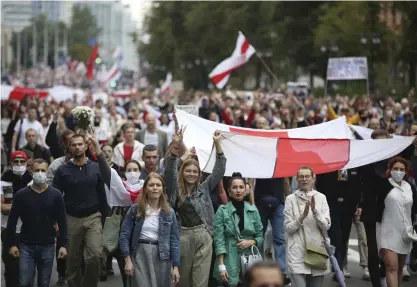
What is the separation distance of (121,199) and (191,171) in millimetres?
1155

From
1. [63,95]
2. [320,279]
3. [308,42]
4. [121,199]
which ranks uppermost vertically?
[308,42]

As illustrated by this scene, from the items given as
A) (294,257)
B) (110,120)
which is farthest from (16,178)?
(110,120)

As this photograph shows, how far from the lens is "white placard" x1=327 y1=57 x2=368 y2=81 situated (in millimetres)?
30031

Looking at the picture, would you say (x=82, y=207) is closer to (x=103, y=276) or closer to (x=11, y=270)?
(x=11, y=270)

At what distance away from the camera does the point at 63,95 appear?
44.0 m

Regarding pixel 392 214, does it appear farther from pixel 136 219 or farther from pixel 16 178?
pixel 16 178

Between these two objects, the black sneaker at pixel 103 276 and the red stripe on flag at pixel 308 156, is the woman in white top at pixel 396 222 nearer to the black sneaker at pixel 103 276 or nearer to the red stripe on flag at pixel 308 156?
the red stripe on flag at pixel 308 156

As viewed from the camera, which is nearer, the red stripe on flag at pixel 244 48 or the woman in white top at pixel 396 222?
the woman in white top at pixel 396 222

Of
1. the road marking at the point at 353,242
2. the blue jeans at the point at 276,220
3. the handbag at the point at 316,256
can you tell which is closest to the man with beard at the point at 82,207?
the handbag at the point at 316,256

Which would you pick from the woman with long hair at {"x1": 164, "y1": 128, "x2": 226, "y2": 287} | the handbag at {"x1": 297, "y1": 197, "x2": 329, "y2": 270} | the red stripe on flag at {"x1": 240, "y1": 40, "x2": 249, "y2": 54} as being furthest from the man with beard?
the red stripe on flag at {"x1": 240, "y1": 40, "x2": 249, "y2": 54}

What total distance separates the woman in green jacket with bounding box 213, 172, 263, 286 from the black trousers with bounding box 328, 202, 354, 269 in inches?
102

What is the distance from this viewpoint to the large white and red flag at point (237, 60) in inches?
1096

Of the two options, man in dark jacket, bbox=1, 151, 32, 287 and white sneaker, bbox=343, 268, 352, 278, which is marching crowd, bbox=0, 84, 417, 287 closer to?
man in dark jacket, bbox=1, 151, 32, 287

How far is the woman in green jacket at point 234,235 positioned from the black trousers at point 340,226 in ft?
8.53
